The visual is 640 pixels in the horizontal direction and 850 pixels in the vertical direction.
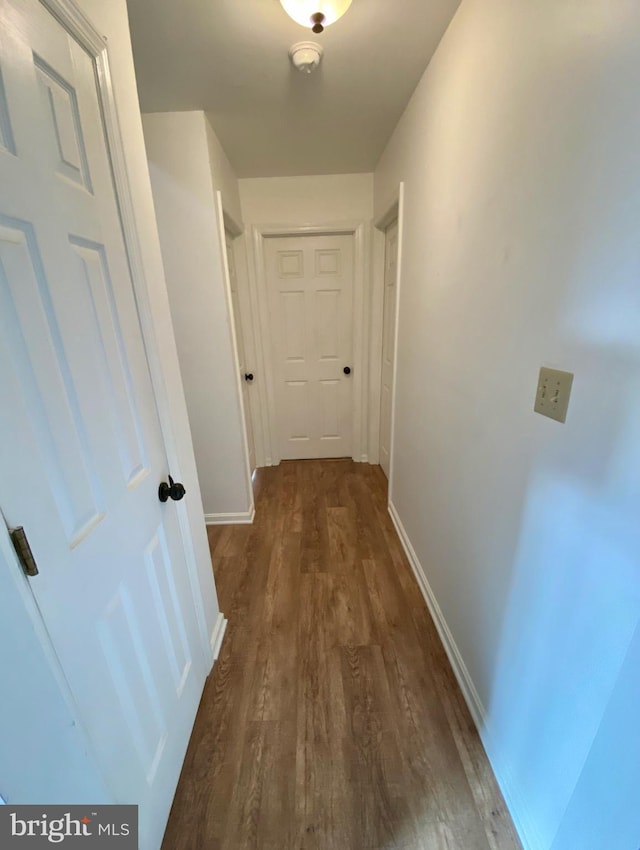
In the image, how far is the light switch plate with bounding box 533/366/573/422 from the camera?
2.49 ft

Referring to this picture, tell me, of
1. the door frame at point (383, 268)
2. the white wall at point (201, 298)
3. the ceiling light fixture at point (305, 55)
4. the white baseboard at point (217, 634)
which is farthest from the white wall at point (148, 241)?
the door frame at point (383, 268)

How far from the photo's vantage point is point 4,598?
0.50 meters

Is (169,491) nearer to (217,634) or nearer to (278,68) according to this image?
(217,634)

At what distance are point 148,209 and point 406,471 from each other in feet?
5.76

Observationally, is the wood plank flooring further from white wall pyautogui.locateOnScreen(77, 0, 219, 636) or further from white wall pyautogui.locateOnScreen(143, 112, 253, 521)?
white wall pyautogui.locateOnScreen(143, 112, 253, 521)

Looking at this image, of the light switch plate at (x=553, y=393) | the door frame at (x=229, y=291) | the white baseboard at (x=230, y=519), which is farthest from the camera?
the white baseboard at (x=230, y=519)

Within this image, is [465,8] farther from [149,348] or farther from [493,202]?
[149,348]

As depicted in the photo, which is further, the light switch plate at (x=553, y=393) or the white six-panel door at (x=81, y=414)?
the light switch plate at (x=553, y=393)

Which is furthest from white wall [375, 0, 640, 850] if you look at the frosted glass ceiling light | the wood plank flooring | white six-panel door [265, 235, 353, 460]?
white six-panel door [265, 235, 353, 460]

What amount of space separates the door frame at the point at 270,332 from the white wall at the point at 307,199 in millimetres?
64

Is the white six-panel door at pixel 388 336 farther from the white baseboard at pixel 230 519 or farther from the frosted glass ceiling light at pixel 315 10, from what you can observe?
the frosted glass ceiling light at pixel 315 10

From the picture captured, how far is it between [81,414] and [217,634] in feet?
4.08

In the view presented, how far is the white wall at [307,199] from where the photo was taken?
8.39 ft

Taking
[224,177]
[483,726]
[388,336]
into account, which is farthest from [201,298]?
[483,726]
